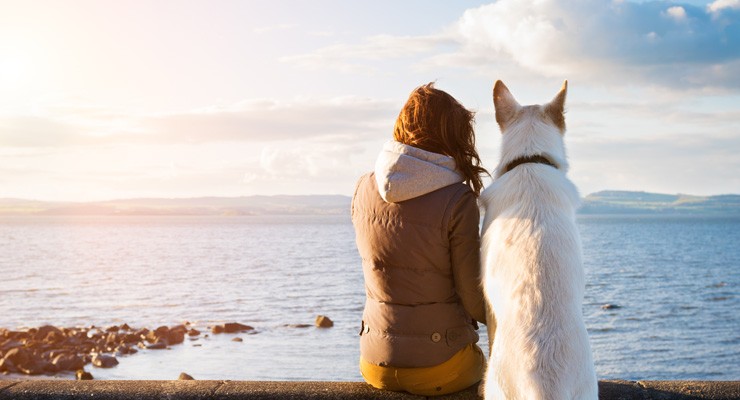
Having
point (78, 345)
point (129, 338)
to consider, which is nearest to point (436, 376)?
point (78, 345)

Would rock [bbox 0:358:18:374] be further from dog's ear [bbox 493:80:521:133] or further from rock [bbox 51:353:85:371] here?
dog's ear [bbox 493:80:521:133]

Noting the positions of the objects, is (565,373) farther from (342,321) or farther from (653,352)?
(342,321)

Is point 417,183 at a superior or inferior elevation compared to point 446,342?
superior

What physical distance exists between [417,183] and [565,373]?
4.19ft

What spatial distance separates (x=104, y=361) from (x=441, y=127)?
729 inches

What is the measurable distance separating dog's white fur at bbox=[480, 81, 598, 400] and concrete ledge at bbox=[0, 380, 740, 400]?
1087 mm

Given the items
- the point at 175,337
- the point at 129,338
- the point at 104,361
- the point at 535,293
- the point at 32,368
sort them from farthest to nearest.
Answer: the point at 175,337 < the point at 129,338 < the point at 104,361 < the point at 32,368 < the point at 535,293

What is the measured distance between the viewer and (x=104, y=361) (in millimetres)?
20281

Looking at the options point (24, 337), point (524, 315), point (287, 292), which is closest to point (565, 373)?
point (524, 315)

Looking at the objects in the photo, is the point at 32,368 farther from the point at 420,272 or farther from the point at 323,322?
the point at 420,272

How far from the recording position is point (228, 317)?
31.6m

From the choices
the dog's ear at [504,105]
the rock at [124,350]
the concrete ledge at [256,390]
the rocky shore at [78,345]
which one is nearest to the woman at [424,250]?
the concrete ledge at [256,390]

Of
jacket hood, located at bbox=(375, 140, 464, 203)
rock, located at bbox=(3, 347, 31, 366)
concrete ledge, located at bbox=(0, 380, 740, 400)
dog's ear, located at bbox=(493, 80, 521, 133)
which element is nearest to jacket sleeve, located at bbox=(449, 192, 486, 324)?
jacket hood, located at bbox=(375, 140, 464, 203)

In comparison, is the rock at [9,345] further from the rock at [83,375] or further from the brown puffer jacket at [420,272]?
the brown puffer jacket at [420,272]
